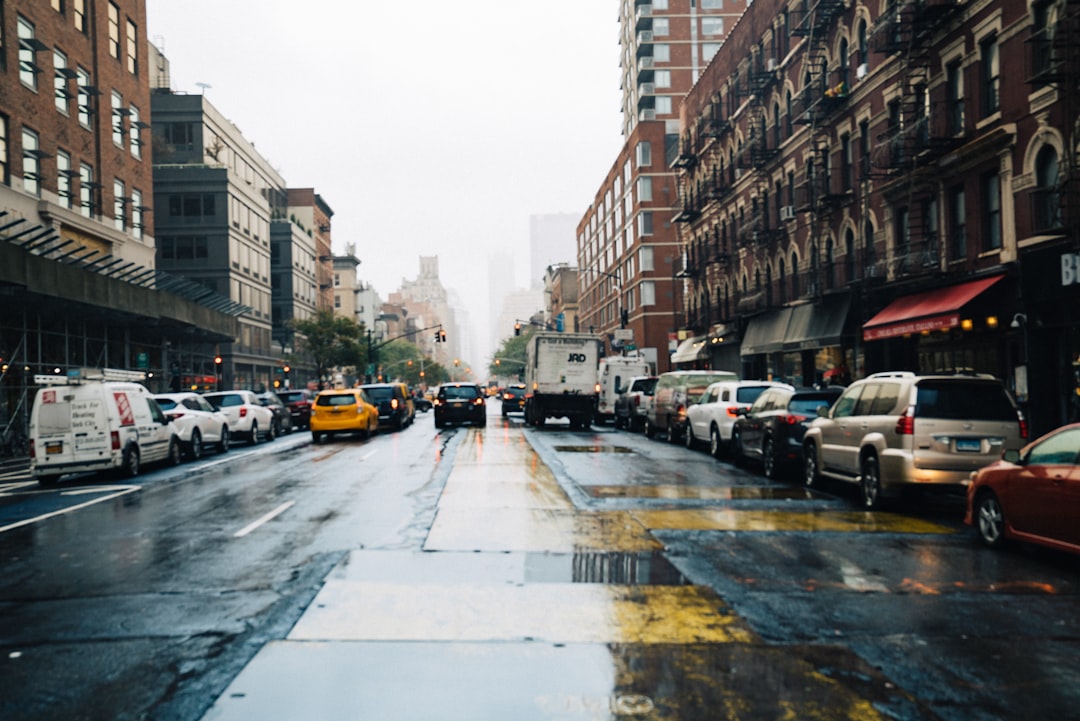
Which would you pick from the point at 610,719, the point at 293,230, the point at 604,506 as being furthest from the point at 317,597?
the point at 293,230

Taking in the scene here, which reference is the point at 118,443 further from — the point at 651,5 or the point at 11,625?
the point at 651,5

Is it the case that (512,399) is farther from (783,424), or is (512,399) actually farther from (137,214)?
(783,424)

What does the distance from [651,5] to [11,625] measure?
83569 mm

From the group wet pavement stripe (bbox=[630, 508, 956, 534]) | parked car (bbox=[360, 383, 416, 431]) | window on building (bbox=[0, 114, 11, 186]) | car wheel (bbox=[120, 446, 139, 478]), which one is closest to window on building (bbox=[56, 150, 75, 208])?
window on building (bbox=[0, 114, 11, 186])

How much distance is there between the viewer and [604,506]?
1288cm

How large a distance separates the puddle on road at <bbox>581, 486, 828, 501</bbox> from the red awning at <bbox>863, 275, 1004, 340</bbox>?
8933 millimetres

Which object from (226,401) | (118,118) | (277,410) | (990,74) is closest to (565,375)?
(277,410)

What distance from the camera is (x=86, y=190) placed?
38000 millimetres

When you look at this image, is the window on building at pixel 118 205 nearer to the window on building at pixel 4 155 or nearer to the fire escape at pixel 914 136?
the window on building at pixel 4 155

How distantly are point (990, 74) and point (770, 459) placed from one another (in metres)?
12.1

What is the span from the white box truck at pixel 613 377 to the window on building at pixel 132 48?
83.3 feet

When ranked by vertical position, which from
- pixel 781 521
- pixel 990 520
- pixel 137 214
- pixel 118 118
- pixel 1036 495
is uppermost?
pixel 118 118

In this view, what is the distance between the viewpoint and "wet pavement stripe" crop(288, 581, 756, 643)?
6328 mm

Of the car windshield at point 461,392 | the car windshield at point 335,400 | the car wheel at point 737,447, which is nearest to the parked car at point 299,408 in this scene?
the car windshield at point 461,392
